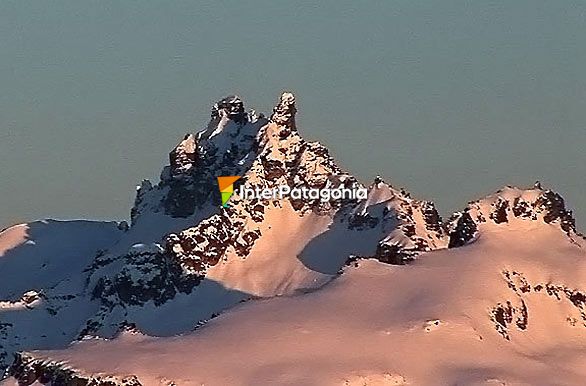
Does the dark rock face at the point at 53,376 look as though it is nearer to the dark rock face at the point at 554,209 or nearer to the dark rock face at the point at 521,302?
the dark rock face at the point at 521,302

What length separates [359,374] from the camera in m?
122

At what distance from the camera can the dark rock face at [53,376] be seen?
11944 centimetres

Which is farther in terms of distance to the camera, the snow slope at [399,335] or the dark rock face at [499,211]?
the dark rock face at [499,211]

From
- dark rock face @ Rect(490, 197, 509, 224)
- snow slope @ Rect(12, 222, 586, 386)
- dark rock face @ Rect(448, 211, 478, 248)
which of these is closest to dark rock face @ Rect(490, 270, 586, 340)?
snow slope @ Rect(12, 222, 586, 386)

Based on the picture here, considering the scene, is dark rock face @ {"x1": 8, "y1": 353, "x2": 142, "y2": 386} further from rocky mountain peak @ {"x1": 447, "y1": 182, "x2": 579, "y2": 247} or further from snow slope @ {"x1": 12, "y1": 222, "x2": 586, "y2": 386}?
rocky mountain peak @ {"x1": 447, "y1": 182, "x2": 579, "y2": 247}

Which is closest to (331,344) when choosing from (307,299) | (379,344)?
(379,344)

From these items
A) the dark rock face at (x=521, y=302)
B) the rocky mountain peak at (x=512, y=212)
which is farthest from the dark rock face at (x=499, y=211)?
the dark rock face at (x=521, y=302)

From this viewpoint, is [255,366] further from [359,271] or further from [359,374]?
[359,271]

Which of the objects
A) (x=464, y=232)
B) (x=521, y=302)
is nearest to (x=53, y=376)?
(x=521, y=302)

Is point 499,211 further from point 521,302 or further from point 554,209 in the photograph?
point 521,302

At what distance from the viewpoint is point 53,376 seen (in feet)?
408

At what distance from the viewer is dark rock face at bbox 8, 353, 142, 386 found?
119m

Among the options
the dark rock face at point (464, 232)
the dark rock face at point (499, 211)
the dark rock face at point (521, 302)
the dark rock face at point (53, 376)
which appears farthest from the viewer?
the dark rock face at point (499, 211)

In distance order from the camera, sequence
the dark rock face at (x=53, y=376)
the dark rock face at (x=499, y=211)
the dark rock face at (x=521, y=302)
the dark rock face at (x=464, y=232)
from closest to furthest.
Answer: the dark rock face at (x=53, y=376), the dark rock face at (x=521, y=302), the dark rock face at (x=464, y=232), the dark rock face at (x=499, y=211)
